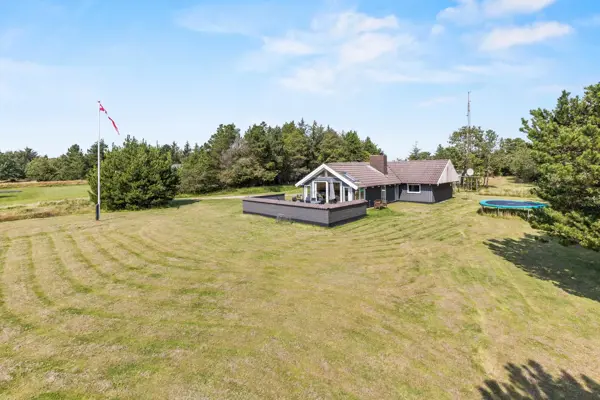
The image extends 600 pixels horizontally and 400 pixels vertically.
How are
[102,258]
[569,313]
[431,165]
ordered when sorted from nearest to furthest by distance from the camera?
1. [569,313]
2. [102,258]
3. [431,165]

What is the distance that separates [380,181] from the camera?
102ft

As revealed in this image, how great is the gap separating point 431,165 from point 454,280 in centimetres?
2616

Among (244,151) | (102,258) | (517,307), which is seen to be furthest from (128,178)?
(517,307)

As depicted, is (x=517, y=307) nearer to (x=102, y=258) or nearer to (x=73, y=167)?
(x=102, y=258)

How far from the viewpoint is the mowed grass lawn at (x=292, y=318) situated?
6.20 meters

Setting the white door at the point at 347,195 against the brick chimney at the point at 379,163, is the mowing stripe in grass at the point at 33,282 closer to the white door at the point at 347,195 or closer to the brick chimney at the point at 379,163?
the white door at the point at 347,195

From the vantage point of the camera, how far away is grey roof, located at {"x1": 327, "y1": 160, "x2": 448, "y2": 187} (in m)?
29.1

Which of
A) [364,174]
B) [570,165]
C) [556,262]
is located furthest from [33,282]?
[364,174]

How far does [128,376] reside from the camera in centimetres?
616

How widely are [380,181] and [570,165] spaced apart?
21.3 metres

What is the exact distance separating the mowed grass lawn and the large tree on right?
8.27ft

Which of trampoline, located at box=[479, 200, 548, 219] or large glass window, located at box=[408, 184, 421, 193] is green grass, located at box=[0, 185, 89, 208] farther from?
trampoline, located at box=[479, 200, 548, 219]

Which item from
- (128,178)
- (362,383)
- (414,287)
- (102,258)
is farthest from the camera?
(128,178)

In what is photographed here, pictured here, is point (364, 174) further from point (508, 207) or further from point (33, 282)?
point (33, 282)
